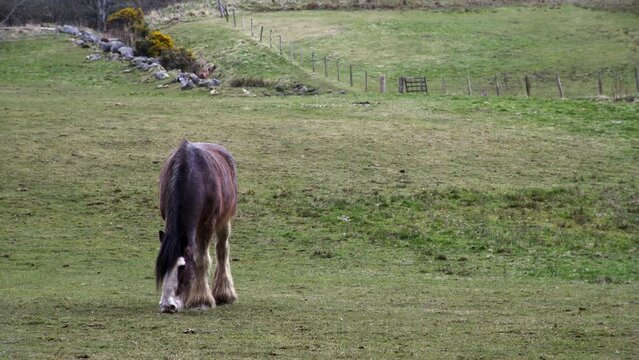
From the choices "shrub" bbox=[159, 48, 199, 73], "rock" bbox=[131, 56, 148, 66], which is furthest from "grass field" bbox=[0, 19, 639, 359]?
"shrub" bbox=[159, 48, 199, 73]

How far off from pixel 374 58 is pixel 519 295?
1872 inches

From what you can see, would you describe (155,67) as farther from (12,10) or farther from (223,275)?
(223,275)

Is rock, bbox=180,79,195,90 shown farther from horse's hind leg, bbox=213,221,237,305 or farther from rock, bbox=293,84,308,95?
horse's hind leg, bbox=213,221,237,305

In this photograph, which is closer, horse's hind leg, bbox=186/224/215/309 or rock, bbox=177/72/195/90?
horse's hind leg, bbox=186/224/215/309

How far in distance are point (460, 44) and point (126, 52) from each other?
80.1ft

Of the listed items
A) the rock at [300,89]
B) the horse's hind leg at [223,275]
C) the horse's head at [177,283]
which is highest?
the horse's head at [177,283]

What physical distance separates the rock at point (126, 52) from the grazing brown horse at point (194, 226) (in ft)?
128

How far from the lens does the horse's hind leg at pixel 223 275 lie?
51.9 feet

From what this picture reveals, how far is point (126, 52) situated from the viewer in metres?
54.7

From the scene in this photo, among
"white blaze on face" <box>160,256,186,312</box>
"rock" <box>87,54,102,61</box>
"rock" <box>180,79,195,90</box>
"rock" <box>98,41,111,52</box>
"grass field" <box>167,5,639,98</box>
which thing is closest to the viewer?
"white blaze on face" <box>160,256,186,312</box>

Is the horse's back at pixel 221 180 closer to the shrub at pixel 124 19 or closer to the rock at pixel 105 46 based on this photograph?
the rock at pixel 105 46

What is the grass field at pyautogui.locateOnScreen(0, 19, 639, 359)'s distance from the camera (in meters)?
13.1

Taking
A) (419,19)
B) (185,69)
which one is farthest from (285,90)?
(419,19)

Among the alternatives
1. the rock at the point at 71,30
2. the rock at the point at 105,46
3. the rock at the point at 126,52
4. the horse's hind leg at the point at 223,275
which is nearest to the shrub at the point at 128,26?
the rock at the point at 71,30
